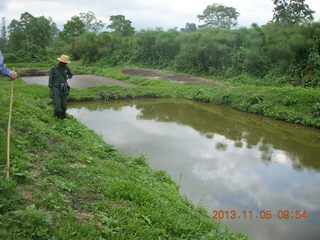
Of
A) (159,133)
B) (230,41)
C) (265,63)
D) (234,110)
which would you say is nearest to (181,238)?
(159,133)

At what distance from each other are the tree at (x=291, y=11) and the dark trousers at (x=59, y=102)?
2412cm

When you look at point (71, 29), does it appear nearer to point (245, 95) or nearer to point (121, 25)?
point (121, 25)

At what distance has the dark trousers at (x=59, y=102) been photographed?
307 inches

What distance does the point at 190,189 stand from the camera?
6824mm

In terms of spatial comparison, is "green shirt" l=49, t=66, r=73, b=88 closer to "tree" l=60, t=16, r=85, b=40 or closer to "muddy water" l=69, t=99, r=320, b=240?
"muddy water" l=69, t=99, r=320, b=240

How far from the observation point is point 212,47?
24078 millimetres

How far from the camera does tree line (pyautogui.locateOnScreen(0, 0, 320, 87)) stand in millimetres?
17938

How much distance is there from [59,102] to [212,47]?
60.3ft

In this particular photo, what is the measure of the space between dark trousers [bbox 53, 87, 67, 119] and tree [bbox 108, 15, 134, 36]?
139 ft

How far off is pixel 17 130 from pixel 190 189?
3.97 m

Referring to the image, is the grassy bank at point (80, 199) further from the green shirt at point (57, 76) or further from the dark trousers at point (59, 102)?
the green shirt at point (57, 76)

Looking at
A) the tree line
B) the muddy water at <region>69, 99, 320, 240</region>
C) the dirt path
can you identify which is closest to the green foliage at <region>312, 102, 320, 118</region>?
the muddy water at <region>69, 99, 320, 240</region>

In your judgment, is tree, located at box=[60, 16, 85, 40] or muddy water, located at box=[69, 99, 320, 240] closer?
muddy water, located at box=[69, 99, 320, 240]

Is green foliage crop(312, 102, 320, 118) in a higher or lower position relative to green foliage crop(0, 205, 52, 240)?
higher
